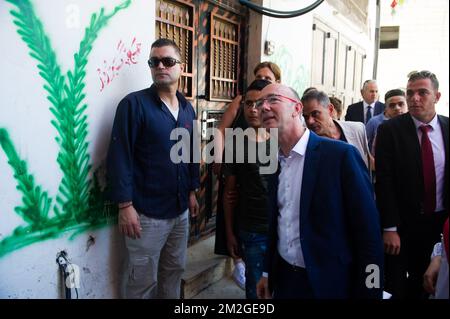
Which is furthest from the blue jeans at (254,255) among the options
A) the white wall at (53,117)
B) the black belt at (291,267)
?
the white wall at (53,117)

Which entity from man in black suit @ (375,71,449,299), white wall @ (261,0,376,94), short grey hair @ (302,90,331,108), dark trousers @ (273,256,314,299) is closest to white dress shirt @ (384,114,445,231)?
man in black suit @ (375,71,449,299)

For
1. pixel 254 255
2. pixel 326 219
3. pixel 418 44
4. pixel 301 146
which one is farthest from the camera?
pixel 418 44

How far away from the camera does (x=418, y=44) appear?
733cm

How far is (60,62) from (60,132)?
413 mm

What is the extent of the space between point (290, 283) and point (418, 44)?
6.97 meters

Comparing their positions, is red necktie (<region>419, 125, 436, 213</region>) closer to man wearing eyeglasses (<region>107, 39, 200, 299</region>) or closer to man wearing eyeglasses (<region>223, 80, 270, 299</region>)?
man wearing eyeglasses (<region>223, 80, 270, 299</region>)

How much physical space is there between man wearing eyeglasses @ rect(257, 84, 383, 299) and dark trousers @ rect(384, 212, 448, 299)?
1.04 meters

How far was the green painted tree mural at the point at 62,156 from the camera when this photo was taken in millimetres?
2064

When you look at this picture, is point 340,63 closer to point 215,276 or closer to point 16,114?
point 215,276

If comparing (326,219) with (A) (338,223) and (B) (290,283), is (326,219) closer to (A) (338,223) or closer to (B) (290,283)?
(A) (338,223)

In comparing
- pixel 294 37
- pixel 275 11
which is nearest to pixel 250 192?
pixel 275 11

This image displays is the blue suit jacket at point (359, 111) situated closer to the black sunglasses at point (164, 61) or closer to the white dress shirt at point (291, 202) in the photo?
the black sunglasses at point (164, 61)
